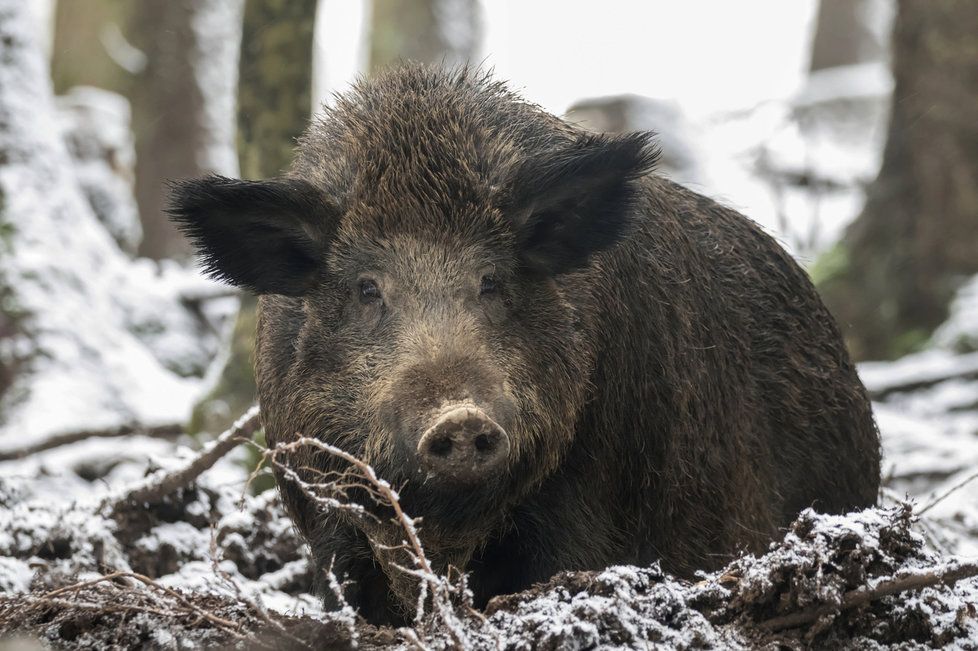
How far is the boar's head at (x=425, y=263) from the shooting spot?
3.76 metres

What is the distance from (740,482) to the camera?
451cm

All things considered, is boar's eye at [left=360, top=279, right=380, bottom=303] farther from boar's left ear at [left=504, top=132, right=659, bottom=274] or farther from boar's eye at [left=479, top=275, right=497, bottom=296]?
boar's left ear at [left=504, top=132, right=659, bottom=274]

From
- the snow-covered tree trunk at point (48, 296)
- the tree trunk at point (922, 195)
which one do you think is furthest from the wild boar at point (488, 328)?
the tree trunk at point (922, 195)

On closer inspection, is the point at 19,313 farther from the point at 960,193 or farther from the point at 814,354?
the point at 960,193

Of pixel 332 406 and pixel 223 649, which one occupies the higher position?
pixel 332 406

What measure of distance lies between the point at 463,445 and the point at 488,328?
0.67 metres

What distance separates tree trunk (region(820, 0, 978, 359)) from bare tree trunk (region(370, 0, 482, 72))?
961 centimetres

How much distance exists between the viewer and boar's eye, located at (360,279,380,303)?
3.93m

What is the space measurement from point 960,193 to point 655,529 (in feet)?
21.8

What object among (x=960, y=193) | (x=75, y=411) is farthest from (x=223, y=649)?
(x=960, y=193)

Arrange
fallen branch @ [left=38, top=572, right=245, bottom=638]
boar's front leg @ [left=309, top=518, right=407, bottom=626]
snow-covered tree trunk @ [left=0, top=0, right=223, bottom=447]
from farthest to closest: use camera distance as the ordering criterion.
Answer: snow-covered tree trunk @ [left=0, top=0, right=223, bottom=447] → boar's front leg @ [left=309, top=518, right=407, bottom=626] → fallen branch @ [left=38, top=572, right=245, bottom=638]

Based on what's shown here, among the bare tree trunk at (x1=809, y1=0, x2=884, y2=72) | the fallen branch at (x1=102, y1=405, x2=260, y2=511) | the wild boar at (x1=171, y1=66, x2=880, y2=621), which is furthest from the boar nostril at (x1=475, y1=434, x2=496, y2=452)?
the bare tree trunk at (x1=809, y1=0, x2=884, y2=72)

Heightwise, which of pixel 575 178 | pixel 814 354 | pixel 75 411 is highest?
pixel 575 178

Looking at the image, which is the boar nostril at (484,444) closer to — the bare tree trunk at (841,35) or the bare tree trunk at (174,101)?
the bare tree trunk at (174,101)
